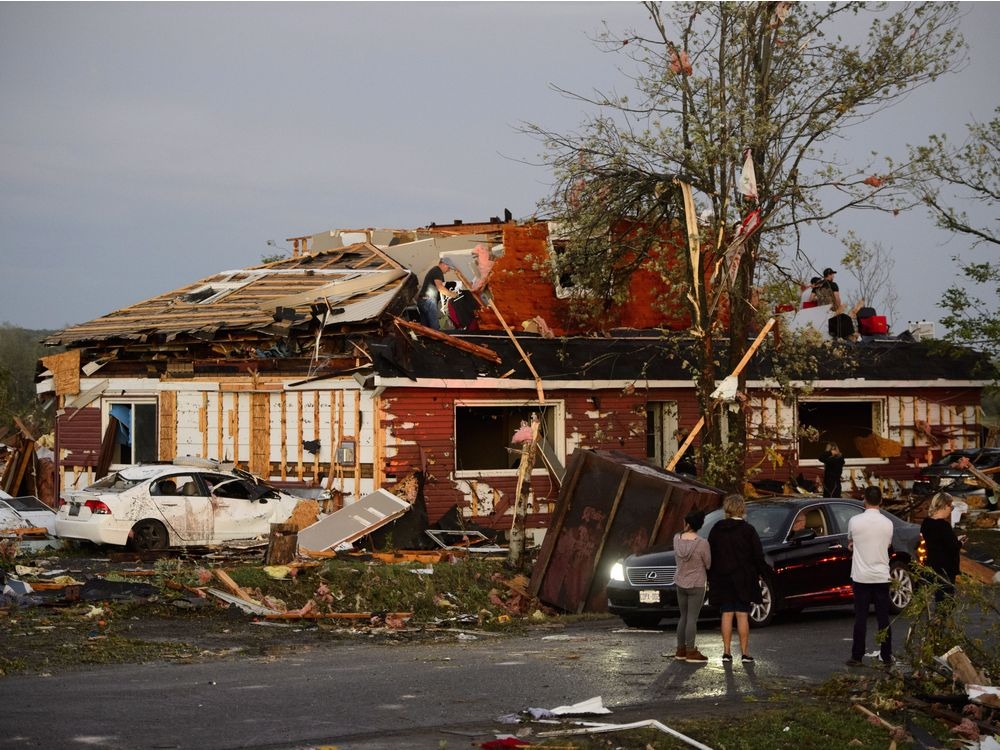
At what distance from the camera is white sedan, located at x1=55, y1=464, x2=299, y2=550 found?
21.5m

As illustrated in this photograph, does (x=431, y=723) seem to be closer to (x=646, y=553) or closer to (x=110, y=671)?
(x=110, y=671)

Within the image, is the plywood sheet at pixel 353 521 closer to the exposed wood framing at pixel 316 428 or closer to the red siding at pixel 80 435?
the exposed wood framing at pixel 316 428

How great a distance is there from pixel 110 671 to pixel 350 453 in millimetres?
11828

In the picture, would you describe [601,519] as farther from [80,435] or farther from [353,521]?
[80,435]

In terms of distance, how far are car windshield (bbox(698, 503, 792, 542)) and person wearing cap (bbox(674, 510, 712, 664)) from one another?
3132 mm

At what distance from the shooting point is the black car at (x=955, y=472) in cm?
2831

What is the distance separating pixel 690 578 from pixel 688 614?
349 mm

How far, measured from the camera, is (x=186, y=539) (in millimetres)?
22125

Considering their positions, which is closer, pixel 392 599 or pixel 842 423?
pixel 392 599

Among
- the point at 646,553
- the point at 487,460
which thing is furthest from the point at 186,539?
the point at 487,460

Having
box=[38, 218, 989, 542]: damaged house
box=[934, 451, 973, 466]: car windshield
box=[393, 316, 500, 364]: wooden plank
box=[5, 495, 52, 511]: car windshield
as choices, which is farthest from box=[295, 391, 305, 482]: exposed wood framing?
box=[934, 451, 973, 466]: car windshield

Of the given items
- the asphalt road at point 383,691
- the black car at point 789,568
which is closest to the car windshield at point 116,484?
the asphalt road at point 383,691

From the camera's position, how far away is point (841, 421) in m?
34.7

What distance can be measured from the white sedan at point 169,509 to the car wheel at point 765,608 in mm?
10297
